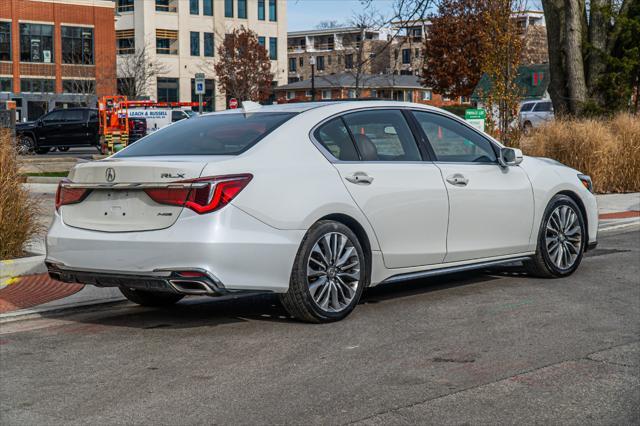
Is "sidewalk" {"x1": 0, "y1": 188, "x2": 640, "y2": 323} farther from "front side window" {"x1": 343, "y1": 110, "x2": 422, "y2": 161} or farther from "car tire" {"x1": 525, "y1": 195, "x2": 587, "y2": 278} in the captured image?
"car tire" {"x1": 525, "y1": 195, "x2": 587, "y2": 278}

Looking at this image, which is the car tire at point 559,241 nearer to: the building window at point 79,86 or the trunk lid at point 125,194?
the trunk lid at point 125,194

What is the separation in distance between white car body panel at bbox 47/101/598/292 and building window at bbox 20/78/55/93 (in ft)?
216

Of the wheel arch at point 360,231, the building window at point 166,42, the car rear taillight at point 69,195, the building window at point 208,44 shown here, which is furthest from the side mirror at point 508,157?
the building window at point 208,44

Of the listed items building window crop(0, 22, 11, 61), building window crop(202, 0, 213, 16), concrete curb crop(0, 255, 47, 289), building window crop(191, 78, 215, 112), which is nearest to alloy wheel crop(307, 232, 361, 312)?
concrete curb crop(0, 255, 47, 289)

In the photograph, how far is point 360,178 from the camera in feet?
24.0

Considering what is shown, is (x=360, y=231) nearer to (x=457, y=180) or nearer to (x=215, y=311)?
(x=457, y=180)

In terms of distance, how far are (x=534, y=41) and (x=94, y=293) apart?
7479cm

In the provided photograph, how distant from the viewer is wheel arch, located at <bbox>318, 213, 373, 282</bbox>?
282 inches

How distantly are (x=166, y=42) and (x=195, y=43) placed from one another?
2.74 meters

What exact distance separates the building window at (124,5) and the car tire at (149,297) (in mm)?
78099

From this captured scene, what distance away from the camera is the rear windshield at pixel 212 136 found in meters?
7.03

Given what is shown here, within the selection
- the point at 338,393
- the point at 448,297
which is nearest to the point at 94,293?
the point at 448,297

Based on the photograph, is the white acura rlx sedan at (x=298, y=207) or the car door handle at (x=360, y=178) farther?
the car door handle at (x=360, y=178)

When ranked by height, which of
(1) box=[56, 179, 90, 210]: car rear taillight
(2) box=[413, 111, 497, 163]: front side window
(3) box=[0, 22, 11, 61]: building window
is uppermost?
(3) box=[0, 22, 11, 61]: building window
